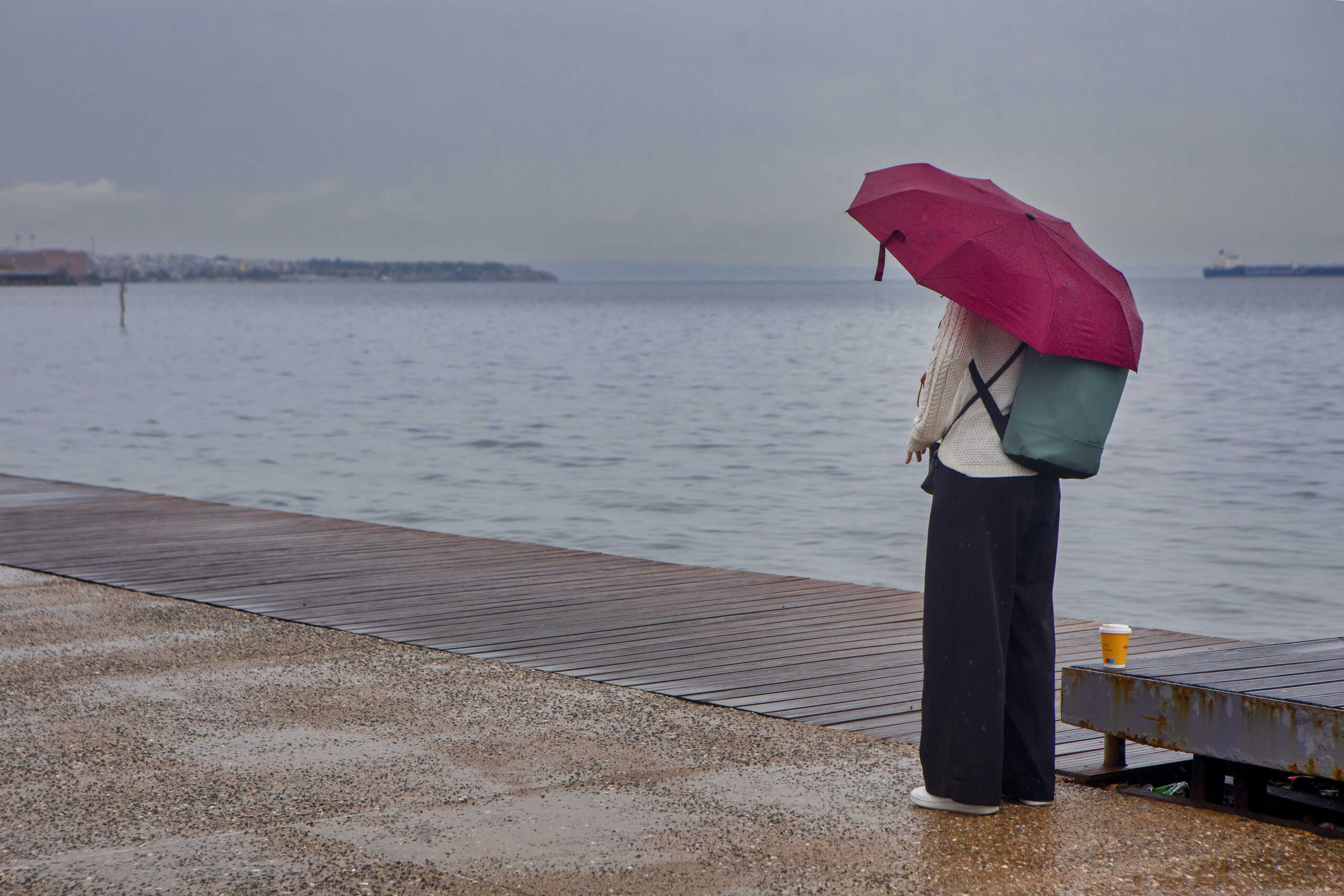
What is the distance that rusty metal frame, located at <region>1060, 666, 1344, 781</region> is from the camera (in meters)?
3.16

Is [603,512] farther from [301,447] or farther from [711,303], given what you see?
[711,303]

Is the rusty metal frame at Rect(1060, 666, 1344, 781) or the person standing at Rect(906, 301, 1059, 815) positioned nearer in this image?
the rusty metal frame at Rect(1060, 666, 1344, 781)

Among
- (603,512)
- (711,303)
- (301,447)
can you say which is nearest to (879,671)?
(603,512)

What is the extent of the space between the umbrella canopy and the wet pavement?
1.22 metres

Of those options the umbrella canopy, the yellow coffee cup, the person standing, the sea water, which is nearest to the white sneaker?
the person standing

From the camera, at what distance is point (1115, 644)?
3.64 meters

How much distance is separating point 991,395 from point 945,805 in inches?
42.8

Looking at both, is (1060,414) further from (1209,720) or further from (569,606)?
(569,606)

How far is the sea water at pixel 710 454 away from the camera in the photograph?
12.9 meters

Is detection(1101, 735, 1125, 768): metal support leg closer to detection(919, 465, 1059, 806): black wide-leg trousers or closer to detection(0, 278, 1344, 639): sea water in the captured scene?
detection(919, 465, 1059, 806): black wide-leg trousers

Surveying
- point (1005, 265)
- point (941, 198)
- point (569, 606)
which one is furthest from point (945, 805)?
point (569, 606)

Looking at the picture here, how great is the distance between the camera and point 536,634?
5.87 meters

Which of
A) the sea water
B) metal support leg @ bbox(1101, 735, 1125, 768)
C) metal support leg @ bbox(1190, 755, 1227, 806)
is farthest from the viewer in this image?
the sea water

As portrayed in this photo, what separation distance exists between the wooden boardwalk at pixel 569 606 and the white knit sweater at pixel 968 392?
3.79 ft
